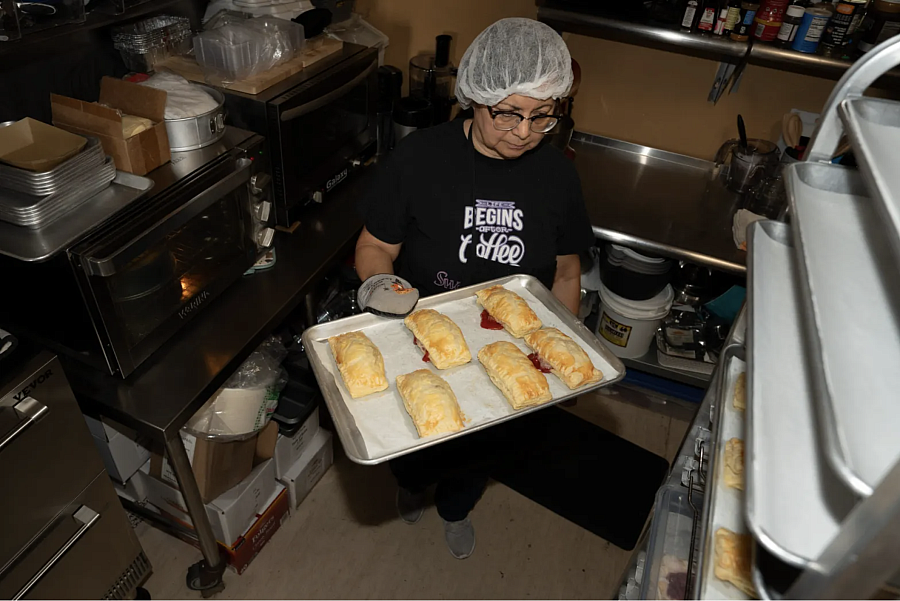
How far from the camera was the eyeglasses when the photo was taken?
1484 millimetres

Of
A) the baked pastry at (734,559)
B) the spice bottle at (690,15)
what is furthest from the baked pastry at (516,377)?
the spice bottle at (690,15)

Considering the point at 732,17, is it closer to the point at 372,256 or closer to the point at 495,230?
the point at 495,230

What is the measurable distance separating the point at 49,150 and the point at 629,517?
2.27m

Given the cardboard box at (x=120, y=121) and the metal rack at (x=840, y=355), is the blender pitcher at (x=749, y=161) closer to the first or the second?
the metal rack at (x=840, y=355)

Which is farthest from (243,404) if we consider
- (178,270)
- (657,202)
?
(657,202)

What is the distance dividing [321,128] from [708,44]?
1.43 m

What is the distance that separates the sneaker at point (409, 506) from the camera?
2.30 metres

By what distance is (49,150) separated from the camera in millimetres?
1346

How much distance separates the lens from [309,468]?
2316 mm

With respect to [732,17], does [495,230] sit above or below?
below

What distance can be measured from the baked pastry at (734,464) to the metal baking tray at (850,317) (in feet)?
1.38

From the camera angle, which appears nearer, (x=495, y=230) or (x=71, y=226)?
(x=71, y=226)

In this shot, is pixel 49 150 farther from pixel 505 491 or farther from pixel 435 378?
pixel 505 491

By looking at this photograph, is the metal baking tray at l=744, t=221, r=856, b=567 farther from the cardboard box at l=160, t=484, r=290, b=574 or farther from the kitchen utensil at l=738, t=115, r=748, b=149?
the cardboard box at l=160, t=484, r=290, b=574
